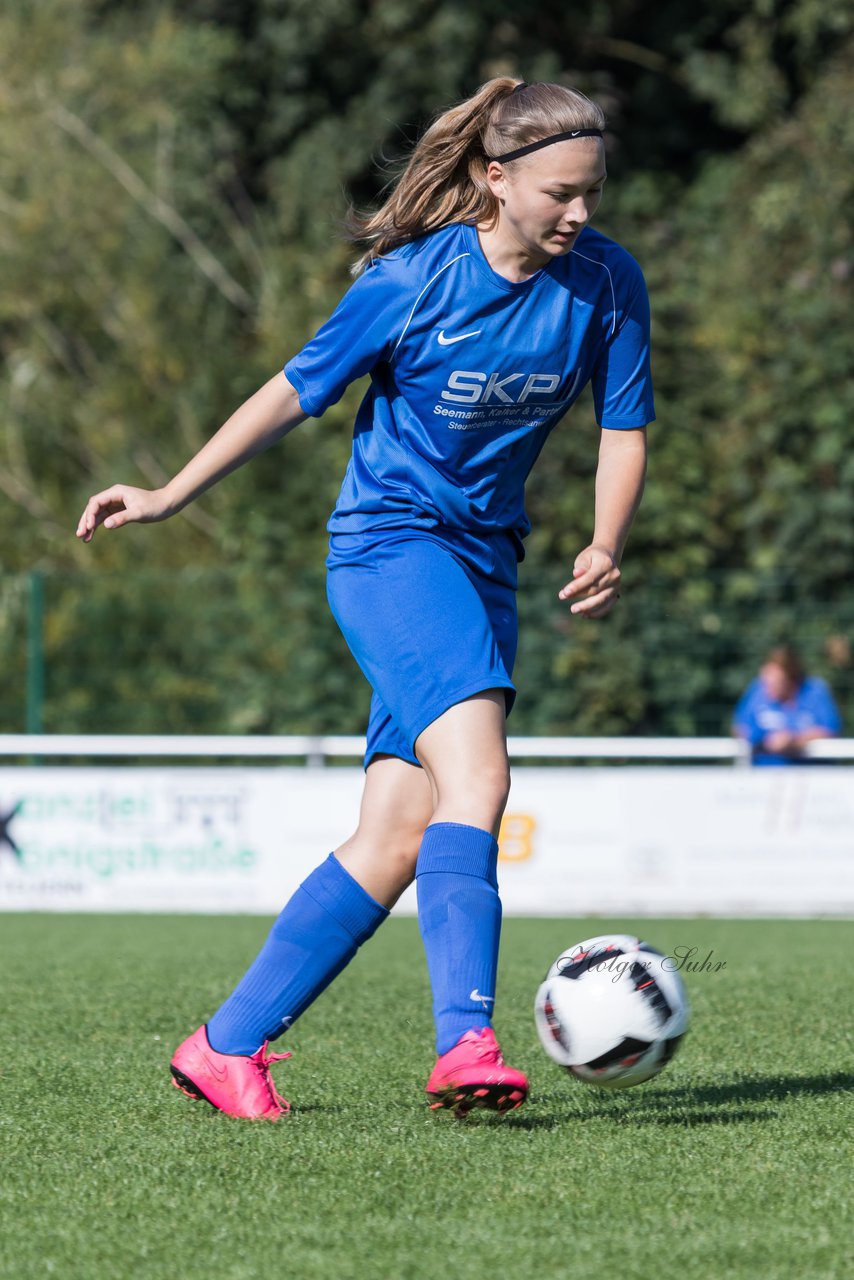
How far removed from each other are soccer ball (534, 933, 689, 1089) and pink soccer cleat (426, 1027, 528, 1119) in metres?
0.26

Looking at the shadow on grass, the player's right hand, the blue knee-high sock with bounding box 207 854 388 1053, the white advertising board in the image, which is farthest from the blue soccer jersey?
the white advertising board

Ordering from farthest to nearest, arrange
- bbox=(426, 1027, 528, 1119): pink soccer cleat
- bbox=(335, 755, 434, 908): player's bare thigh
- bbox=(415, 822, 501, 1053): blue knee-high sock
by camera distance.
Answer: bbox=(335, 755, 434, 908): player's bare thigh → bbox=(415, 822, 501, 1053): blue knee-high sock → bbox=(426, 1027, 528, 1119): pink soccer cleat

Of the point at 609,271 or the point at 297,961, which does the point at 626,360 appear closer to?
the point at 609,271

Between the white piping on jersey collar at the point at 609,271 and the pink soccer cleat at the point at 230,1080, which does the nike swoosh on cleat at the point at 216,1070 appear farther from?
the white piping on jersey collar at the point at 609,271

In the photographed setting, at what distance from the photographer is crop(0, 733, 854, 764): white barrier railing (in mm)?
10555

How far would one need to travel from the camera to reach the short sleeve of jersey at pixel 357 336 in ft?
11.0

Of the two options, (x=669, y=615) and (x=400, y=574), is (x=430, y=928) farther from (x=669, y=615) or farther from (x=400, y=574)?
(x=669, y=615)

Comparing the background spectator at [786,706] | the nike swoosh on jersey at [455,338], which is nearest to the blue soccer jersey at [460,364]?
the nike swoosh on jersey at [455,338]

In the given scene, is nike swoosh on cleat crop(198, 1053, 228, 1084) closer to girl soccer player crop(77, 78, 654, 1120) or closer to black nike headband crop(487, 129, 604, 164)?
girl soccer player crop(77, 78, 654, 1120)

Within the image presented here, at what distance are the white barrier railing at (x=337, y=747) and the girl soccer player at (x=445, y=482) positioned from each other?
7.03 m

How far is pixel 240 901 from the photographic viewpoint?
410 inches

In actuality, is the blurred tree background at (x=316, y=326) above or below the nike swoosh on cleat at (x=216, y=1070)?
below

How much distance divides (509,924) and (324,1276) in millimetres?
7312

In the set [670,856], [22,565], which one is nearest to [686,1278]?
[670,856]
